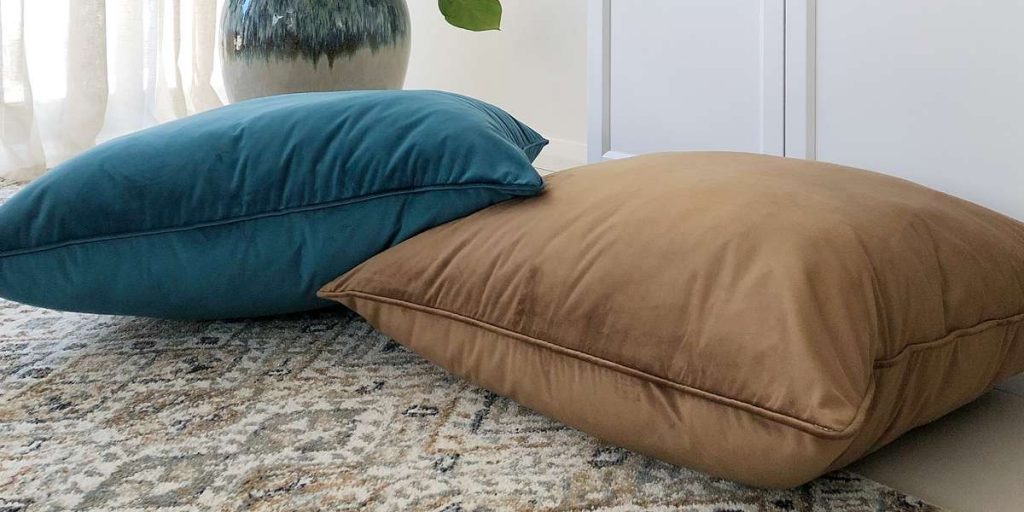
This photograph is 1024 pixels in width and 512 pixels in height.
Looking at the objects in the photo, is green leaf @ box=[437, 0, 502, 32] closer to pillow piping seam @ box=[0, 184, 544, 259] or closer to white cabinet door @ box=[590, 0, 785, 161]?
white cabinet door @ box=[590, 0, 785, 161]

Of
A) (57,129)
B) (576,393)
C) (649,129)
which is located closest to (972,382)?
(576,393)

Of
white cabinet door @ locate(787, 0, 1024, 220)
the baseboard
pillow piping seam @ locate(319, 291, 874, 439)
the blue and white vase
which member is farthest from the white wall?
pillow piping seam @ locate(319, 291, 874, 439)

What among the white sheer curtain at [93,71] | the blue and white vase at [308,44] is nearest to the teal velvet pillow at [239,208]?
the blue and white vase at [308,44]

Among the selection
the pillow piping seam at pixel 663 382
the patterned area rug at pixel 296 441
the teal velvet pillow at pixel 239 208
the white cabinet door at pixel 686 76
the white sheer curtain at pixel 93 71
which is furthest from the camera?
the white sheer curtain at pixel 93 71

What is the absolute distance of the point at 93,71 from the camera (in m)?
2.48

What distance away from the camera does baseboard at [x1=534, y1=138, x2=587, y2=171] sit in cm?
242

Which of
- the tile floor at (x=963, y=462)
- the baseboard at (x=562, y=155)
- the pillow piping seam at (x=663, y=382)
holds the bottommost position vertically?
the tile floor at (x=963, y=462)

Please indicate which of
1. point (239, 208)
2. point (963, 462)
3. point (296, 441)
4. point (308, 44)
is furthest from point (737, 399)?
point (308, 44)

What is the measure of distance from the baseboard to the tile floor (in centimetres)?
154

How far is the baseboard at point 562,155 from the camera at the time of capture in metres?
2.42

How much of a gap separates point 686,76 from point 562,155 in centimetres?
86

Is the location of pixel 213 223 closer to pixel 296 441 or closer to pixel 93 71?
pixel 296 441

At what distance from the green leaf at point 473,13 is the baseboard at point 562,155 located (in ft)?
1.60

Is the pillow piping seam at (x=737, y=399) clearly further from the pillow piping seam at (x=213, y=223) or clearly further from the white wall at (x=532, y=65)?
the white wall at (x=532, y=65)
